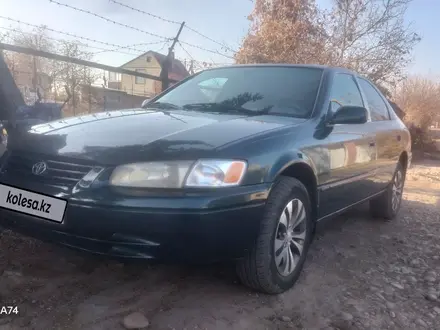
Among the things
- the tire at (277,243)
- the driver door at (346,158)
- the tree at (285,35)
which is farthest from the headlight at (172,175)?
the tree at (285,35)

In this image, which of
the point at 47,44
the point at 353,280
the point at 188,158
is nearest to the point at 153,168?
the point at 188,158

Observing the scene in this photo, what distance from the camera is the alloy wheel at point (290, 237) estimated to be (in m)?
2.58

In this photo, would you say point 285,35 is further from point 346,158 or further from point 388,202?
point 346,158

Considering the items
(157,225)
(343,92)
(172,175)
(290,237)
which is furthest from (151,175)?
(343,92)

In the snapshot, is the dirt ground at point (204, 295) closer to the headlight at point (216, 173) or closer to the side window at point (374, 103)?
the headlight at point (216, 173)

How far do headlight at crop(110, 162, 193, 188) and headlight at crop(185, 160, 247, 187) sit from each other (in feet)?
0.16

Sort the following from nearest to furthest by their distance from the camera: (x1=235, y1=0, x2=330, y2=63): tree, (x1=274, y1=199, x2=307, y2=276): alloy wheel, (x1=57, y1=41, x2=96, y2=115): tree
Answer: (x1=274, y1=199, x2=307, y2=276): alloy wheel, (x1=57, y1=41, x2=96, y2=115): tree, (x1=235, y1=0, x2=330, y2=63): tree

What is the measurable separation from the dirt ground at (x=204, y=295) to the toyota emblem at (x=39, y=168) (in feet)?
2.36

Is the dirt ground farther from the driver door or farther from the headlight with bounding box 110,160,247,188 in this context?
the headlight with bounding box 110,160,247,188

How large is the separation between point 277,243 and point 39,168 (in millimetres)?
1458

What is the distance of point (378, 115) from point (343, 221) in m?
1.24

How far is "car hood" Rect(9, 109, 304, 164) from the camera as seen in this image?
7.22 ft

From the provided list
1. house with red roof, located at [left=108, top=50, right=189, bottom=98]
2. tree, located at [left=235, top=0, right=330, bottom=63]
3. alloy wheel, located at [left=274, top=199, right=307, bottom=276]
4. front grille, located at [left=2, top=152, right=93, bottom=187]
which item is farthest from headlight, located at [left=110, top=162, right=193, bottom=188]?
tree, located at [left=235, top=0, right=330, bottom=63]

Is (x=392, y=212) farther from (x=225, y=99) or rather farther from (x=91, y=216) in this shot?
(x=91, y=216)
